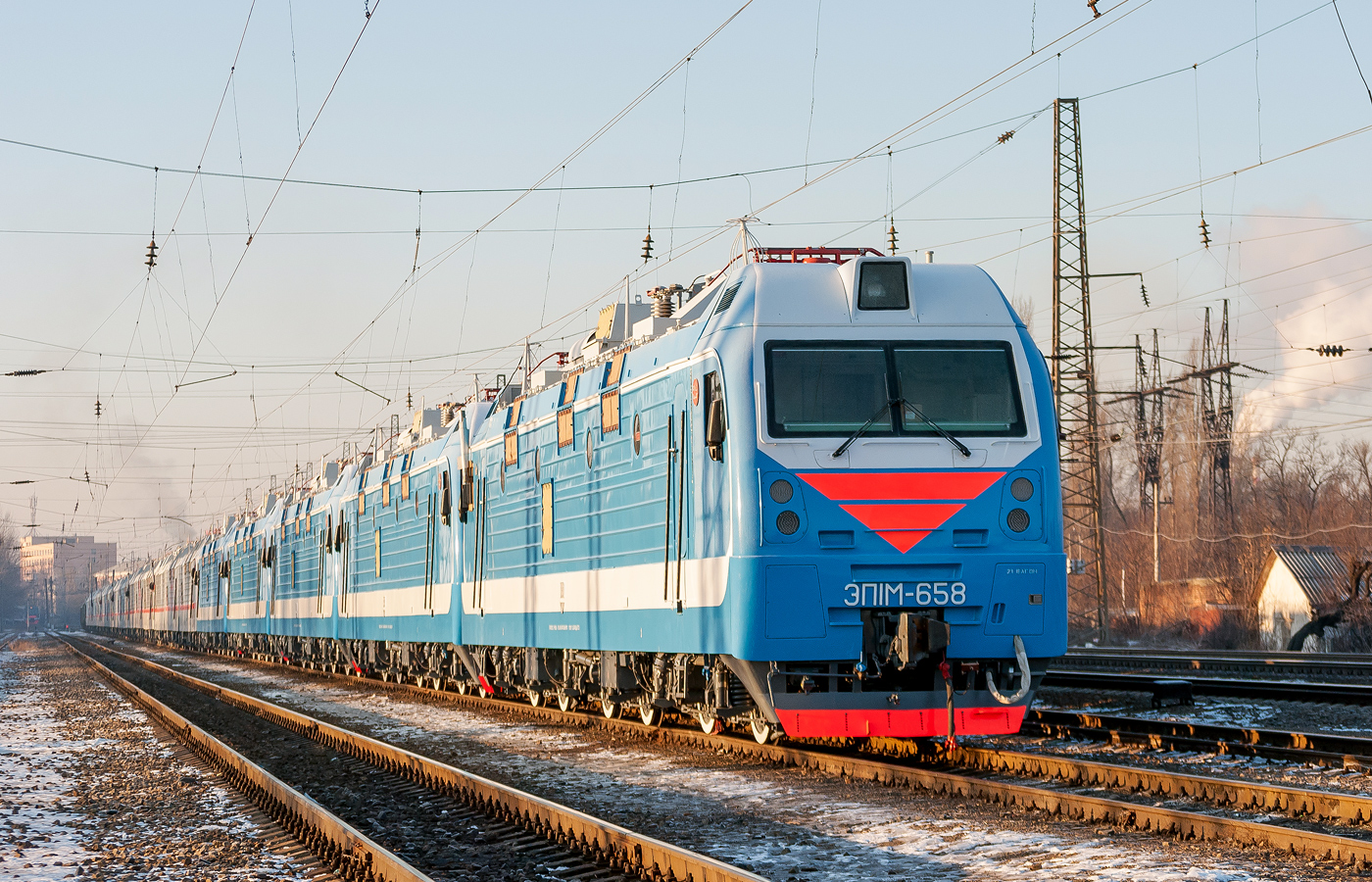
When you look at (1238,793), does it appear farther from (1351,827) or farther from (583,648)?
(583,648)

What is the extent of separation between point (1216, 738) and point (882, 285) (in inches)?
213

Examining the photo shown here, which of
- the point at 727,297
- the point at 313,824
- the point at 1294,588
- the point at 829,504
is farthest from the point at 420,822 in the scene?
the point at 1294,588

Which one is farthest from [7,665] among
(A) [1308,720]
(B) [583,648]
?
(A) [1308,720]

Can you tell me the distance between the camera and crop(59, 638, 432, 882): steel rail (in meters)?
8.43

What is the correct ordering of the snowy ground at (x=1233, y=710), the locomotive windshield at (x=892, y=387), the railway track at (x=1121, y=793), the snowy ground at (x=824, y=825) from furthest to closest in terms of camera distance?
the snowy ground at (x=1233, y=710), the locomotive windshield at (x=892, y=387), the railway track at (x=1121, y=793), the snowy ground at (x=824, y=825)

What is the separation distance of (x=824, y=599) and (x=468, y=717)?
10.4m

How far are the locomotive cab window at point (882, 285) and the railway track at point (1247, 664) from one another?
9.89 m

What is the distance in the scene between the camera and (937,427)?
1173cm

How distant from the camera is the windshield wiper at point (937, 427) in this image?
11609 millimetres

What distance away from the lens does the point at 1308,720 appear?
16.0 metres

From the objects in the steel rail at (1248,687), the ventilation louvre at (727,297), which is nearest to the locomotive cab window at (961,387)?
the ventilation louvre at (727,297)

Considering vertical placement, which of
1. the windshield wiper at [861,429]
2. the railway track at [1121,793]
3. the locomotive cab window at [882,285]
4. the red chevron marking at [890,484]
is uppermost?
the locomotive cab window at [882,285]

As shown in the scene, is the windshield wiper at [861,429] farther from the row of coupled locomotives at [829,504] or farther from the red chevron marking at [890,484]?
the red chevron marking at [890,484]

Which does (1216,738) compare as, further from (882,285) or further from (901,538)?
(882,285)
